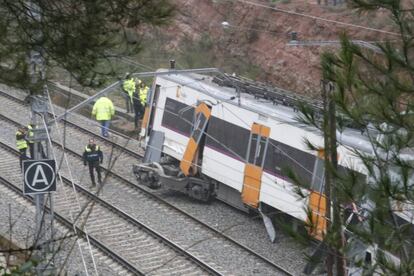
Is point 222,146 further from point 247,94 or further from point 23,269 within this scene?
point 23,269

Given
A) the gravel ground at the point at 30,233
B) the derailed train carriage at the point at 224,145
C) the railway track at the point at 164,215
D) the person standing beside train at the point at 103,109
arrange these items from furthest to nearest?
the person standing beside train at the point at 103,109, the derailed train carriage at the point at 224,145, the railway track at the point at 164,215, the gravel ground at the point at 30,233

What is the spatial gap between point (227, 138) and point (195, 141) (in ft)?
3.66

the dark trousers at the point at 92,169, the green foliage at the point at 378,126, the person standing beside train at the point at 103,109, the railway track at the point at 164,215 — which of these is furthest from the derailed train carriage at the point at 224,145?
the green foliage at the point at 378,126

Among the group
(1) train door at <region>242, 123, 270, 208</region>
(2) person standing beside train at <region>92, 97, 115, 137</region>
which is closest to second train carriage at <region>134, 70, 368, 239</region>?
(1) train door at <region>242, 123, 270, 208</region>

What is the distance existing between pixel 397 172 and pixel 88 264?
11.4m

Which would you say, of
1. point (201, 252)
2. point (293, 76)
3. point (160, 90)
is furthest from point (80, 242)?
point (293, 76)

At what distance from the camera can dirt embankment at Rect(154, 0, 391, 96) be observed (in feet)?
A: 111

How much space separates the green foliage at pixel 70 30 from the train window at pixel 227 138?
12.0 m

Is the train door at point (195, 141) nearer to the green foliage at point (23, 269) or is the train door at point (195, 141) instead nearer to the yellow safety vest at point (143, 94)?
the yellow safety vest at point (143, 94)

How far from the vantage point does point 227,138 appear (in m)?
22.1

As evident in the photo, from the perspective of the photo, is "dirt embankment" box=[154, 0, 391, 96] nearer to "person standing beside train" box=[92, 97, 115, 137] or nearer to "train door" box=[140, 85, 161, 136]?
"person standing beside train" box=[92, 97, 115, 137]

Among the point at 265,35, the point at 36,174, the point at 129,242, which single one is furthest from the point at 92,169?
the point at 265,35

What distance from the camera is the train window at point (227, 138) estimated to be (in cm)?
2164

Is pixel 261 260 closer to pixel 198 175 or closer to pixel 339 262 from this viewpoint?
pixel 198 175
